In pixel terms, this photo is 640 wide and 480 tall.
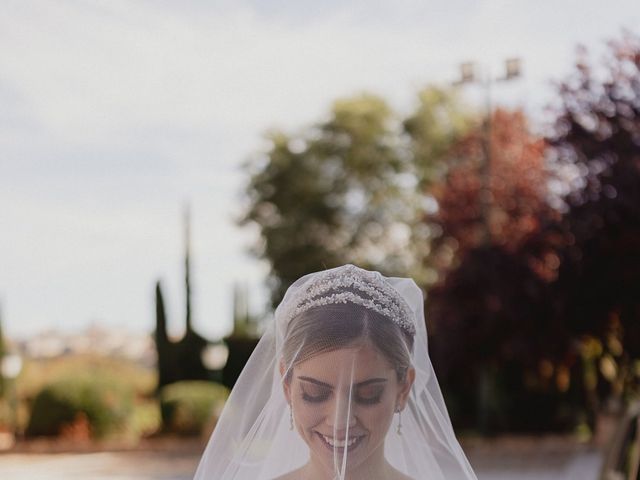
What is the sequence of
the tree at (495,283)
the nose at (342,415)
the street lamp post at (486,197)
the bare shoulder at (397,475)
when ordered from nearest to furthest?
the nose at (342,415), the bare shoulder at (397,475), the tree at (495,283), the street lamp post at (486,197)

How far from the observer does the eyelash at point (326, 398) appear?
7.49 ft

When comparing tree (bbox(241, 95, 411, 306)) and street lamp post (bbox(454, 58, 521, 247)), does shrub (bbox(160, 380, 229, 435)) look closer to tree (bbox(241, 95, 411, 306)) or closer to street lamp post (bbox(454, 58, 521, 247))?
street lamp post (bbox(454, 58, 521, 247))

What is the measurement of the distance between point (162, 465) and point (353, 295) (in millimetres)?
13567

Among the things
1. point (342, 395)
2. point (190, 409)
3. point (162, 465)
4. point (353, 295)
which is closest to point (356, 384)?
point (342, 395)

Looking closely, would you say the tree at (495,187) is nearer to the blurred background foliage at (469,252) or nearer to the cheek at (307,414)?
the blurred background foliage at (469,252)

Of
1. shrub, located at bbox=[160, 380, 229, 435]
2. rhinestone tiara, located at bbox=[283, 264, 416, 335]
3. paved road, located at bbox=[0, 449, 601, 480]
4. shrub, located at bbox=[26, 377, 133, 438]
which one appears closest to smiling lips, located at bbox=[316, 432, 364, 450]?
rhinestone tiara, located at bbox=[283, 264, 416, 335]

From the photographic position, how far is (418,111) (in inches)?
1294

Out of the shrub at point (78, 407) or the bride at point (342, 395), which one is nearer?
the bride at point (342, 395)

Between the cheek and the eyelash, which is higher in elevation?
the eyelash

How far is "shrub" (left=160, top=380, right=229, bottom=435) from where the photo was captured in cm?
1781

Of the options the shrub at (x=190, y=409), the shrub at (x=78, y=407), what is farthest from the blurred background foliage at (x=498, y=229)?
the shrub at (x=78, y=407)

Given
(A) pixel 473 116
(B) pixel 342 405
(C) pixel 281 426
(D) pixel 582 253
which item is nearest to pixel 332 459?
(B) pixel 342 405

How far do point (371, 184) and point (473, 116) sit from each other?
5116 millimetres

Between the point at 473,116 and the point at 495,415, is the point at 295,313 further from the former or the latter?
the point at 473,116
